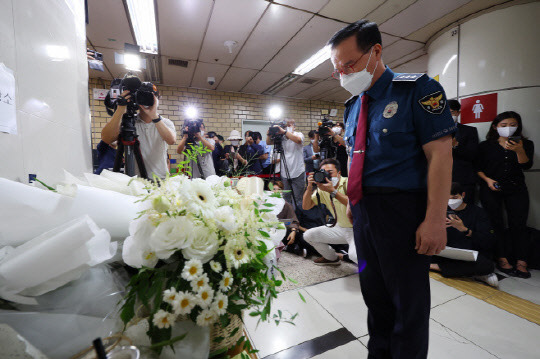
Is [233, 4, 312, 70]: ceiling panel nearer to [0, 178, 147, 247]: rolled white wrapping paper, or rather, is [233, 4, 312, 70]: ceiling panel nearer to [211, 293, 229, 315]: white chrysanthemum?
[0, 178, 147, 247]: rolled white wrapping paper

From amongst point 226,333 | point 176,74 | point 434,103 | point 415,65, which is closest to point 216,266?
point 226,333

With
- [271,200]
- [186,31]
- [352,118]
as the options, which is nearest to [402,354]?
[271,200]

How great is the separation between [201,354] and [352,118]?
125 centimetres

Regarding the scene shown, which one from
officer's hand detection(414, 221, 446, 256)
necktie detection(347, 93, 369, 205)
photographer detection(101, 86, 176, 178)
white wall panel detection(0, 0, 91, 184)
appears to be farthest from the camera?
photographer detection(101, 86, 176, 178)

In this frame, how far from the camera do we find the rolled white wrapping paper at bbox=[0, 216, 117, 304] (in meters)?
0.36

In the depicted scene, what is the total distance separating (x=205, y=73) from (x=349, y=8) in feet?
10.1

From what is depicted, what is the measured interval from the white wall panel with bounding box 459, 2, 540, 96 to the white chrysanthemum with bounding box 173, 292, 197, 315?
4.12 m

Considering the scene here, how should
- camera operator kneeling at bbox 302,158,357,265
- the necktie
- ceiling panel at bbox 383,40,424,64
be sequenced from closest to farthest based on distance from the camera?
the necktie
camera operator kneeling at bbox 302,158,357,265
ceiling panel at bbox 383,40,424,64

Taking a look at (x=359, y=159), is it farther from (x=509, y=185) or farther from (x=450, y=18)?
(x=450, y=18)

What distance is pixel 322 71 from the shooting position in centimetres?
500

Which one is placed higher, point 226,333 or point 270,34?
point 270,34

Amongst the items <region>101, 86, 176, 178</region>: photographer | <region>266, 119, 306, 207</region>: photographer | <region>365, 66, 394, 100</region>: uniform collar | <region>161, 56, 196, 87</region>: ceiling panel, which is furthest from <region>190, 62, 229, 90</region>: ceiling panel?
<region>365, 66, 394, 100</region>: uniform collar

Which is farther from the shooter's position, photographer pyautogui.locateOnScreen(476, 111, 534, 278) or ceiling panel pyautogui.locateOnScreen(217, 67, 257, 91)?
ceiling panel pyautogui.locateOnScreen(217, 67, 257, 91)

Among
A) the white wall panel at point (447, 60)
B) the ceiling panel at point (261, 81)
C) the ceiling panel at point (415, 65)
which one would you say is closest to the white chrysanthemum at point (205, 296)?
the white wall panel at point (447, 60)
